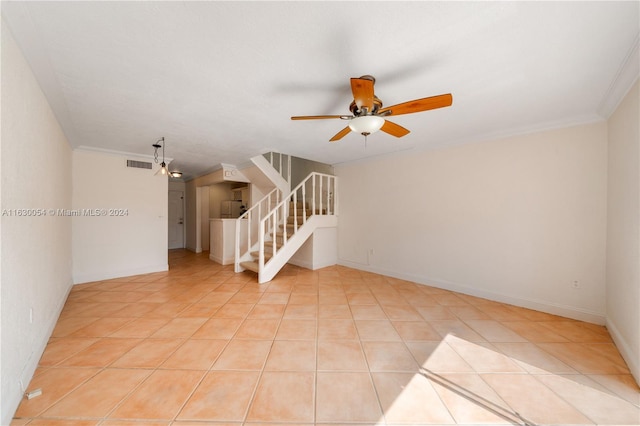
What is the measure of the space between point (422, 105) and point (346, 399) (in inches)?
87.1

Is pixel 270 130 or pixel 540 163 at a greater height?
pixel 270 130

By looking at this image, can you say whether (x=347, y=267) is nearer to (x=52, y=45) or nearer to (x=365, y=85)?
(x=365, y=85)

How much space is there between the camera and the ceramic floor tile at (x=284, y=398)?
137cm

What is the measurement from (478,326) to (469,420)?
1.43m

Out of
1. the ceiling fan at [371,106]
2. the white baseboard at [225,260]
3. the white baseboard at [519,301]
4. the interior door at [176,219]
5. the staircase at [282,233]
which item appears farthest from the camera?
the interior door at [176,219]

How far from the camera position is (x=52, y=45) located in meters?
1.57

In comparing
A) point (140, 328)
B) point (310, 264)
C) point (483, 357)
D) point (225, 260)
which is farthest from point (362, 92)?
point (225, 260)

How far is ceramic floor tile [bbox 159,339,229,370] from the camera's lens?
5.93ft

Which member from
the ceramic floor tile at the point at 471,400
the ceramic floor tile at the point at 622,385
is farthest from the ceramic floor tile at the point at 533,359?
the ceramic floor tile at the point at 471,400

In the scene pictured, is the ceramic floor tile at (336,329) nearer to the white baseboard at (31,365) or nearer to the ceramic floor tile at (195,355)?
the ceramic floor tile at (195,355)

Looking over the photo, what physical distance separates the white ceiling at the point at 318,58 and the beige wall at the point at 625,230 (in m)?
0.32

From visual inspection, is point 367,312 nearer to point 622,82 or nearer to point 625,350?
point 625,350

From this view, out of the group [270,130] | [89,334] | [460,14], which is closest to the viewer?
[460,14]

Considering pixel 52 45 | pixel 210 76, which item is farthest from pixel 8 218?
pixel 210 76
